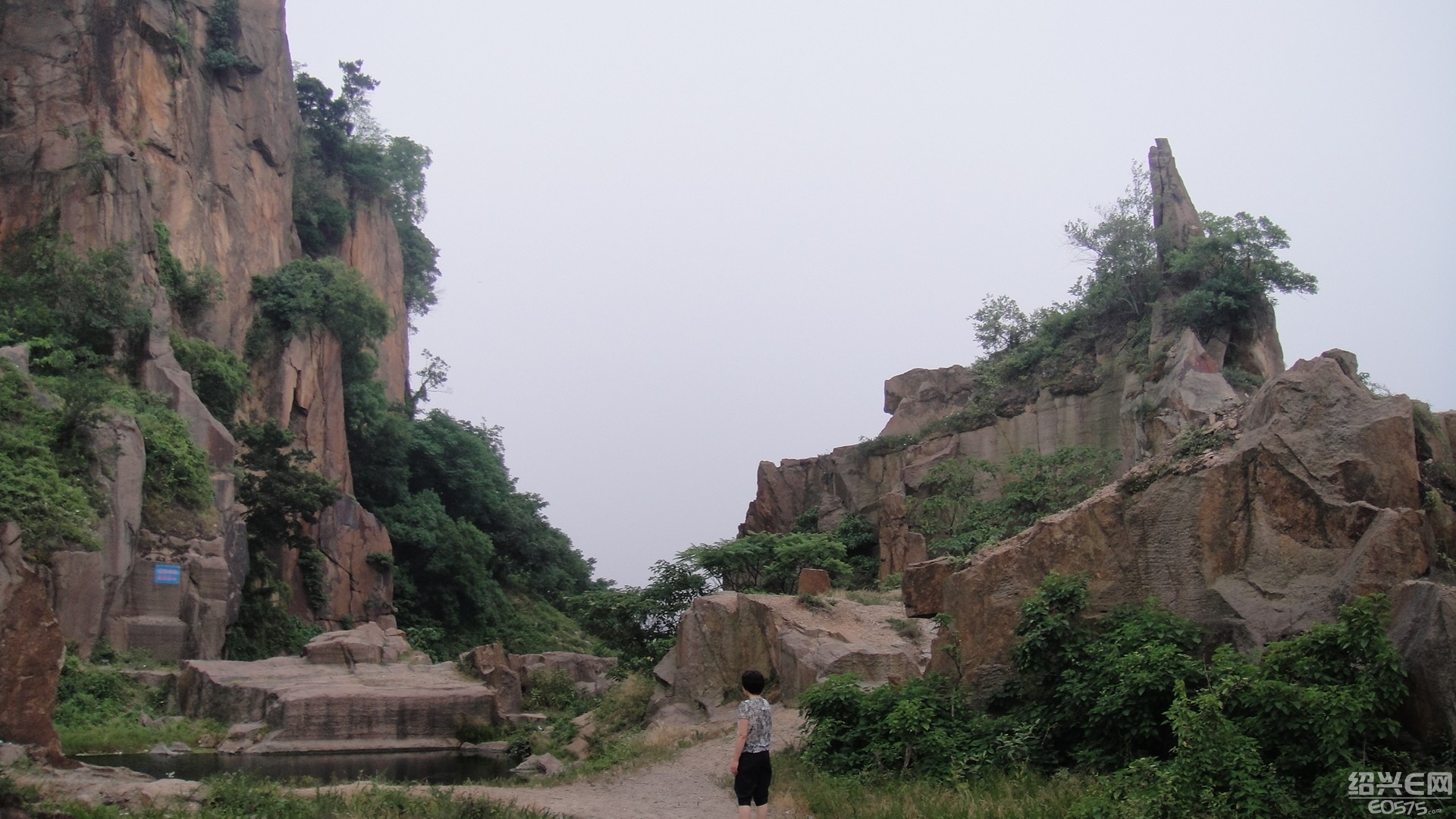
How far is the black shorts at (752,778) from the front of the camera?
Result: 8547mm

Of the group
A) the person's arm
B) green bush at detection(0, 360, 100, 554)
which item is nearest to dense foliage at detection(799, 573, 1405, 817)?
the person's arm

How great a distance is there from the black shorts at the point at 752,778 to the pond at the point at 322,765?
7600mm

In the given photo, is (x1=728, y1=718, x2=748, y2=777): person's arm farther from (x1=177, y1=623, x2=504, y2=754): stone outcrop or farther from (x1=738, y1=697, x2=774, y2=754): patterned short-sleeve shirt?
(x1=177, y1=623, x2=504, y2=754): stone outcrop

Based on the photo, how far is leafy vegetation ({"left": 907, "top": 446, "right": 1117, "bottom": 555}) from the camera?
97.5 feet

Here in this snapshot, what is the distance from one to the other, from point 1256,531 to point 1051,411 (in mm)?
26547

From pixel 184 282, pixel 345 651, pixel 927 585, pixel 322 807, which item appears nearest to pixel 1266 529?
pixel 927 585

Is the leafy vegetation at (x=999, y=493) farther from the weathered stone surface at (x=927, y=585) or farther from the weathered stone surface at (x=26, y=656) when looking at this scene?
the weathered stone surface at (x=26, y=656)

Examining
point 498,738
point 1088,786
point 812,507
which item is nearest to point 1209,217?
point 812,507

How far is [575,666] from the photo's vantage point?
31.5 metres

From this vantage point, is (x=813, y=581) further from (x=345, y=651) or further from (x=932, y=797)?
(x=932, y=797)

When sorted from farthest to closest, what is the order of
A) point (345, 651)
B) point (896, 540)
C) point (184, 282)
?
1. point (184, 282)
2. point (896, 540)
3. point (345, 651)

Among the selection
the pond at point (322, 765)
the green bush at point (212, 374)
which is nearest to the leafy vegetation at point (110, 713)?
the pond at point (322, 765)

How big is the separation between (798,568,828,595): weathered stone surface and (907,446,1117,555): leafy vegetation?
7932 mm

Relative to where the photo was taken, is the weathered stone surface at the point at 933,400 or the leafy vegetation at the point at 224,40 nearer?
the leafy vegetation at the point at 224,40
